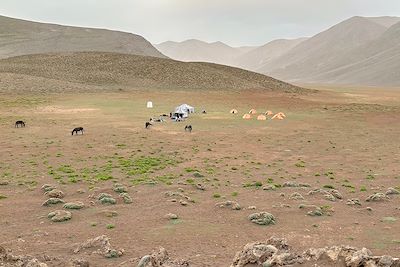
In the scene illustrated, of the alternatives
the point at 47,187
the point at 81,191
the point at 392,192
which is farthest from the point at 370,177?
the point at 47,187

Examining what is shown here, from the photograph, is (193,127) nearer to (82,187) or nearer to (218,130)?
(218,130)

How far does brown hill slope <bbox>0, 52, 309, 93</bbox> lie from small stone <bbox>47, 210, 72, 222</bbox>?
261 ft

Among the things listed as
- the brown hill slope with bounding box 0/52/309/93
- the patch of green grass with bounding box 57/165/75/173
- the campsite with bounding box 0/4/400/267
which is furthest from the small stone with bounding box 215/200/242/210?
the brown hill slope with bounding box 0/52/309/93

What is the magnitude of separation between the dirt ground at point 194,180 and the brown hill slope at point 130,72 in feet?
166

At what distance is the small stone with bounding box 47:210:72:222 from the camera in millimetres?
18531

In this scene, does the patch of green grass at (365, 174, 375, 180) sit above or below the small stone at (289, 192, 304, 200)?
above

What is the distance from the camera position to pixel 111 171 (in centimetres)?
2758

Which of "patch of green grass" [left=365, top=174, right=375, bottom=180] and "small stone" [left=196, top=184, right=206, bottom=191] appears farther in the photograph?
"patch of green grass" [left=365, top=174, right=375, bottom=180]

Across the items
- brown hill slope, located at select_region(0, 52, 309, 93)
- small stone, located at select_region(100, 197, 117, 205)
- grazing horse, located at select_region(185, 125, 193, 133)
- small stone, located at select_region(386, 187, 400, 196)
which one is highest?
brown hill slope, located at select_region(0, 52, 309, 93)

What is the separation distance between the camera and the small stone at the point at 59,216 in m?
18.5

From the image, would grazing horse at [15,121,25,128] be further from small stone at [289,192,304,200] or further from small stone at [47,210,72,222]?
small stone at [289,192,304,200]

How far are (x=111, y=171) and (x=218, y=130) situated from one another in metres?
19.5

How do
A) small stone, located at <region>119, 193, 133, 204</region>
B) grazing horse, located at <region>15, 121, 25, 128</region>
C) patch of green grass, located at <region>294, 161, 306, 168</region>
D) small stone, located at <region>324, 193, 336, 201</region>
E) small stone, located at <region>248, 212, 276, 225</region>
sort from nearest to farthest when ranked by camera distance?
small stone, located at <region>248, 212, 276, 225</region>, small stone, located at <region>119, 193, 133, 204</region>, small stone, located at <region>324, 193, 336, 201</region>, patch of green grass, located at <region>294, 161, 306, 168</region>, grazing horse, located at <region>15, 121, 25, 128</region>

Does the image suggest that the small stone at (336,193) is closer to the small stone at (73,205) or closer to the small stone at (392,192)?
the small stone at (392,192)
